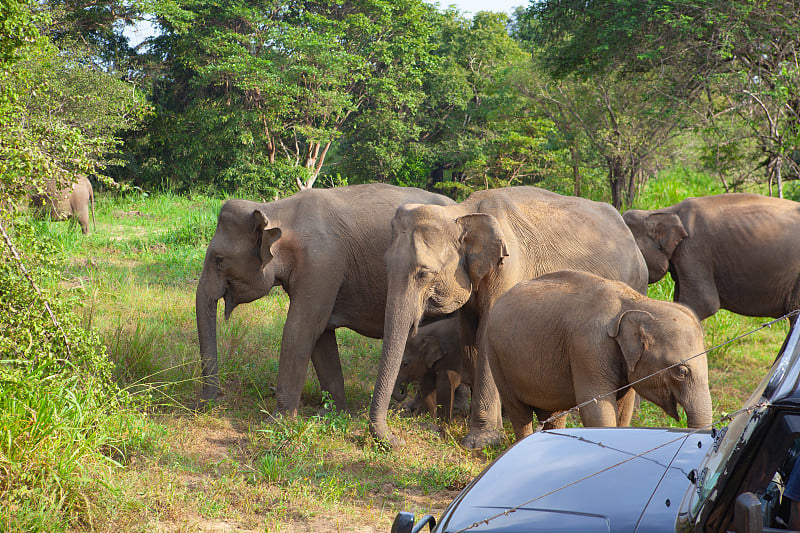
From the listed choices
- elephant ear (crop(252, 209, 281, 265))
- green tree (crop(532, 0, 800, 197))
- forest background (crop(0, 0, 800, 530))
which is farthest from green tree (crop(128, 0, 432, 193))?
elephant ear (crop(252, 209, 281, 265))

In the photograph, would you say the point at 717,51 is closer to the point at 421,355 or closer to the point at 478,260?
the point at 421,355

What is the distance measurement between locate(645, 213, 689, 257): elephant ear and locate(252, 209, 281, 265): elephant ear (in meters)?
4.36

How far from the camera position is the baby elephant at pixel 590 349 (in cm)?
444

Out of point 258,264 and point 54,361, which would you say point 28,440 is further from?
point 258,264

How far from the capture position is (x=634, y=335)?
4512mm

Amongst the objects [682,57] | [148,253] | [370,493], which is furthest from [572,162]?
[370,493]

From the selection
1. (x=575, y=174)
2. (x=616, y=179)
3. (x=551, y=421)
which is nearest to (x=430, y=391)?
(x=551, y=421)

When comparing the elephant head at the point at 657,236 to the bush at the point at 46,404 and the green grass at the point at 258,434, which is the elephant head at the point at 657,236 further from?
the bush at the point at 46,404

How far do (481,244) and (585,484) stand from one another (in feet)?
12.0

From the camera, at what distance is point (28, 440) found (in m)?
4.61

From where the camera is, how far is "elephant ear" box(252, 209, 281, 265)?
687cm

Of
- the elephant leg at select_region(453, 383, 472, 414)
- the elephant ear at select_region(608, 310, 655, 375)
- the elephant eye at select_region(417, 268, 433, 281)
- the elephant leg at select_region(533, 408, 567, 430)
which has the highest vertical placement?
the elephant eye at select_region(417, 268, 433, 281)

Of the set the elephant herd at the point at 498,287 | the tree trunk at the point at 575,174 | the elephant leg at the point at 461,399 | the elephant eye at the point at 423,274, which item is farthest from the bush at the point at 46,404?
the tree trunk at the point at 575,174

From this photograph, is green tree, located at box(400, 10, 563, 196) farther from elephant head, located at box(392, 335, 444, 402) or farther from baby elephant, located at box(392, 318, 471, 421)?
elephant head, located at box(392, 335, 444, 402)
